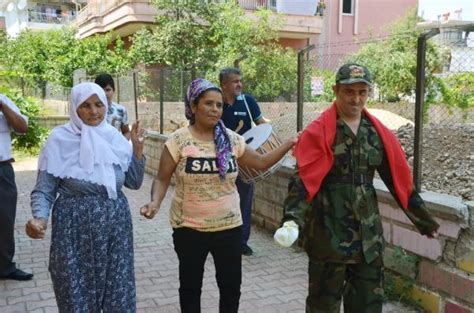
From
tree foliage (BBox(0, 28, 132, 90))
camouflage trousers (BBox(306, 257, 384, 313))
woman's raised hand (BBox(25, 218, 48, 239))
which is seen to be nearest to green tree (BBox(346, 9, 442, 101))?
camouflage trousers (BBox(306, 257, 384, 313))

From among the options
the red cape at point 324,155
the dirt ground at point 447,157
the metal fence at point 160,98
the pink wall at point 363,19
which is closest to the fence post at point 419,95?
the dirt ground at point 447,157

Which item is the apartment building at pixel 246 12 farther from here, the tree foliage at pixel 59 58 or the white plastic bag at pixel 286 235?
the white plastic bag at pixel 286 235

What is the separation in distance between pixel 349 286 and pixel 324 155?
822 mm

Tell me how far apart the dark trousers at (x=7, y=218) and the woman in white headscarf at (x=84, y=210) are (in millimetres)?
1936

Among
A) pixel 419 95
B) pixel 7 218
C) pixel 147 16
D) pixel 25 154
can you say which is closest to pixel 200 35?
pixel 147 16

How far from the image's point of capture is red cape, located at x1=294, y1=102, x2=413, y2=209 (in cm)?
275

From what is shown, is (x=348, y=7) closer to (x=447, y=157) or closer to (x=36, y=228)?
(x=447, y=157)

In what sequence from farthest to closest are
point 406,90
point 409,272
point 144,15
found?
point 144,15 < point 406,90 < point 409,272

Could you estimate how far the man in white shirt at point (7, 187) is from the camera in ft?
14.4

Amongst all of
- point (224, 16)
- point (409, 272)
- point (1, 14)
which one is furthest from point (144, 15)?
point (1, 14)

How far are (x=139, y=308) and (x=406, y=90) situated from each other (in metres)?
4.88

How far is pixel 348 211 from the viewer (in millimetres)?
2807

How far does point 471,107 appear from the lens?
25.3 ft

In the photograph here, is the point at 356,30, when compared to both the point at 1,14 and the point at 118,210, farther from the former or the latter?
the point at 1,14
